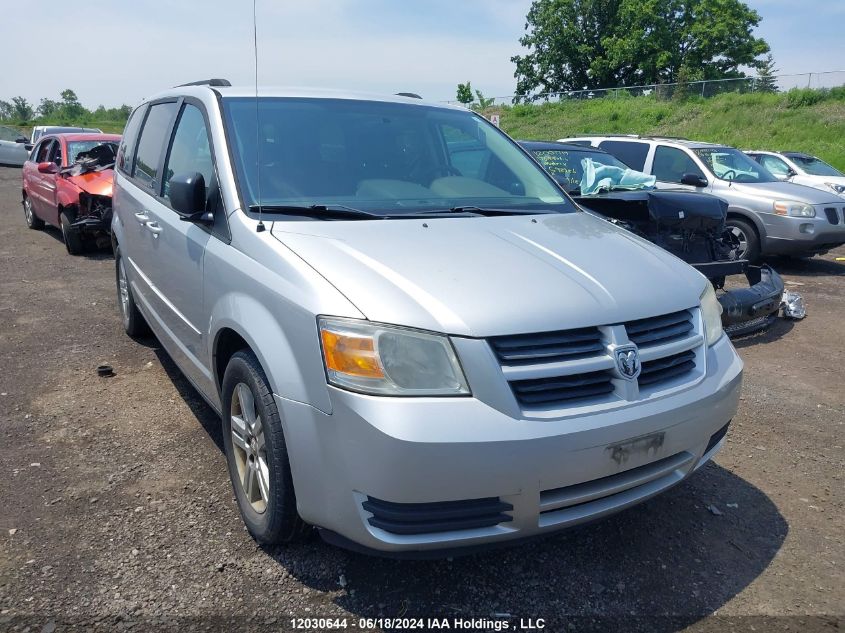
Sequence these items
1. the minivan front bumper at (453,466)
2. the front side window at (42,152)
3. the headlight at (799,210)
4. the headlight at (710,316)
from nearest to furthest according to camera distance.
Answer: the minivan front bumper at (453,466) < the headlight at (710,316) < the headlight at (799,210) < the front side window at (42,152)

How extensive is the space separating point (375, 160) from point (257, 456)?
1582 mm

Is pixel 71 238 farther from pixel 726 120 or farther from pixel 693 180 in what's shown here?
pixel 726 120

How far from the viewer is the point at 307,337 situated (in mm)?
2348

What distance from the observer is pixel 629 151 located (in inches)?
405

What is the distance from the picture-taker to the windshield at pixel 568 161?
27.6 ft

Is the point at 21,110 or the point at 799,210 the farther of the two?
the point at 21,110

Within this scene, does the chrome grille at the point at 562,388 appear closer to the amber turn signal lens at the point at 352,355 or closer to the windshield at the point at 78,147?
the amber turn signal lens at the point at 352,355

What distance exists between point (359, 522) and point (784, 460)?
2660mm

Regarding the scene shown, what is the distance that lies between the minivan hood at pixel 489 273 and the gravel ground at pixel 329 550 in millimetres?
1045

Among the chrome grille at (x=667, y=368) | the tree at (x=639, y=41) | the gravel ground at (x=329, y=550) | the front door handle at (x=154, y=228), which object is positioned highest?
the tree at (x=639, y=41)

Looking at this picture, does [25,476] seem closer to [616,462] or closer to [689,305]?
[616,462]

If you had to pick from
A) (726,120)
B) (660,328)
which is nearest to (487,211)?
(660,328)

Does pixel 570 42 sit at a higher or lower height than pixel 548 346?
higher

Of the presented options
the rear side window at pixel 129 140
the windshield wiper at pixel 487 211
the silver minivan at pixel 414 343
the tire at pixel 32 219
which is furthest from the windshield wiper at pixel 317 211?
the tire at pixel 32 219
